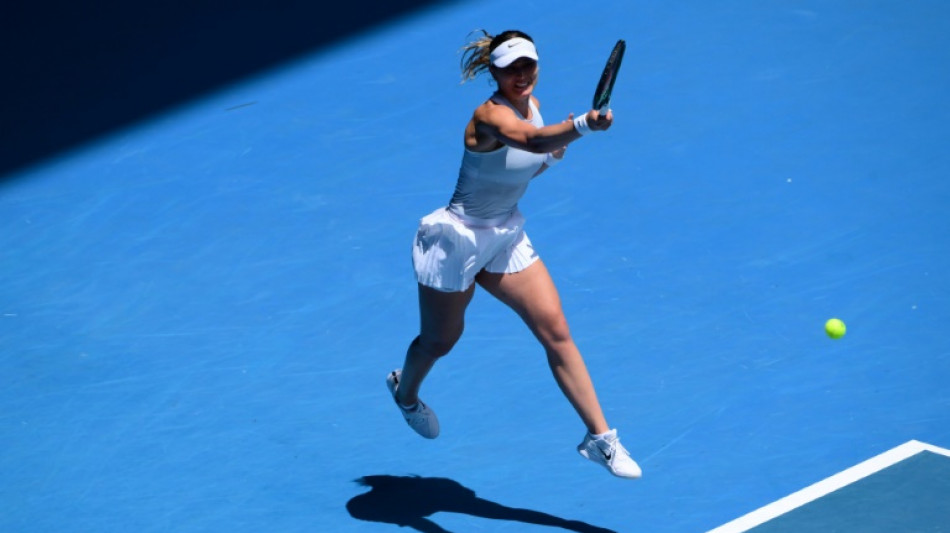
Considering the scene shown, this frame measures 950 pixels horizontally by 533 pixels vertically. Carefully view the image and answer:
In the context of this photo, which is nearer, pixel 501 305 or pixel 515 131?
pixel 515 131

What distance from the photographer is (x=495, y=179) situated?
5613 millimetres

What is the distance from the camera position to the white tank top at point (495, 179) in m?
5.56

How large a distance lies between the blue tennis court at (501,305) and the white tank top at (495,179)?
4.70ft

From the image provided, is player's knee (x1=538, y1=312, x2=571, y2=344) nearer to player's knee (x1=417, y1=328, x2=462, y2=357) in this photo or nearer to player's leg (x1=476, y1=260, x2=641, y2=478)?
player's leg (x1=476, y1=260, x2=641, y2=478)

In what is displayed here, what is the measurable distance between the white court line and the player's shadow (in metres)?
0.60

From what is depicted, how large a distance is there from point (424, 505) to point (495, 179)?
5.47 ft

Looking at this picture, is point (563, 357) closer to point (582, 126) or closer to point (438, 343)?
point (438, 343)

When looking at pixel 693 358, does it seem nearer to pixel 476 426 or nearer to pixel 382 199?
pixel 476 426

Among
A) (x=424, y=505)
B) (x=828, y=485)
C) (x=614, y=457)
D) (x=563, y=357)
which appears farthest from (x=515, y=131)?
(x=828, y=485)

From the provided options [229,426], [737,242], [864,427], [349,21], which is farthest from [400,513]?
[349,21]

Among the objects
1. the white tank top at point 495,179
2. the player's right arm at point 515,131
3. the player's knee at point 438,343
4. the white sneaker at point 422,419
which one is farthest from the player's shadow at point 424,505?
the player's right arm at point 515,131

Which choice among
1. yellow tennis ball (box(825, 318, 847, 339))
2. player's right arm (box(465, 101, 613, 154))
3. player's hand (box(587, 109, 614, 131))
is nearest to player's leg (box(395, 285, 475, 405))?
player's right arm (box(465, 101, 613, 154))

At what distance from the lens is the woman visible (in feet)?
18.1

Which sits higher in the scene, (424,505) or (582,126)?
(582,126)
